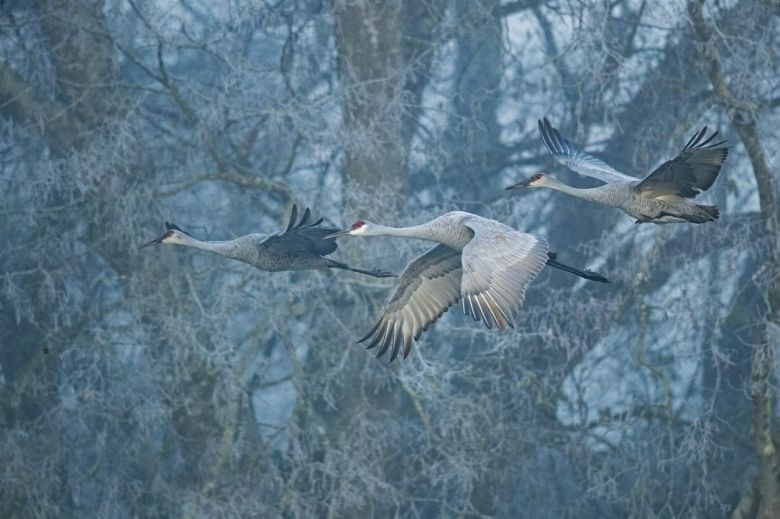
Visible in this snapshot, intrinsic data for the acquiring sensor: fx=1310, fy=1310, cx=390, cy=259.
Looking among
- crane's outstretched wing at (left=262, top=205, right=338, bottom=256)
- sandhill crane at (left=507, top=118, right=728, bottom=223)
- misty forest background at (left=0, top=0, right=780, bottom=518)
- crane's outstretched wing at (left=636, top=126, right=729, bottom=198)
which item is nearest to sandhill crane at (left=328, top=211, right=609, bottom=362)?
crane's outstretched wing at (left=262, top=205, right=338, bottom=256)

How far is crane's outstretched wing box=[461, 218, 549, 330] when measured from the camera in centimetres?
589

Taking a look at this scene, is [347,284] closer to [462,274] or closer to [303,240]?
[303,240]

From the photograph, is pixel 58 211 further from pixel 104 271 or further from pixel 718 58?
pixel 718 58

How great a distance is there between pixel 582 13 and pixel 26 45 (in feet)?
14.1

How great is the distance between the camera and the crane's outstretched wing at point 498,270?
589 cm

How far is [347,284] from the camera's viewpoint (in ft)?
33.0

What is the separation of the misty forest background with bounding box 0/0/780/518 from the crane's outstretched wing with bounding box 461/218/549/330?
3371 mm

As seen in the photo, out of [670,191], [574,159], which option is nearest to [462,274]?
[670,191]

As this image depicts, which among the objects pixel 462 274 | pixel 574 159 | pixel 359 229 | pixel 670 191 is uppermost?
pixel 574 159

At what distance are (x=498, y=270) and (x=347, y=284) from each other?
4068mm

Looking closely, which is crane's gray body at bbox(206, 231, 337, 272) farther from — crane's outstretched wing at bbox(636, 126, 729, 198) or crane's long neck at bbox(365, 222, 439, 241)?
crane's outstretched wing at bbox(636, 126, 729, 198)

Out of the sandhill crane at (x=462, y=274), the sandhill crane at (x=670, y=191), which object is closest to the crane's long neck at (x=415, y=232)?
the sandhill crane at (x=462, y=274)

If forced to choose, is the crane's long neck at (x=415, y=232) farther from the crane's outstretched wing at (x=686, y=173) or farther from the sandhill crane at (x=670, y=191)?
the crane's outstretched wing at (x=686, y=173)

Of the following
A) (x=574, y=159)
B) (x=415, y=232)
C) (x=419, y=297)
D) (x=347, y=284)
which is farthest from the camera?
(x=347, y=284)
